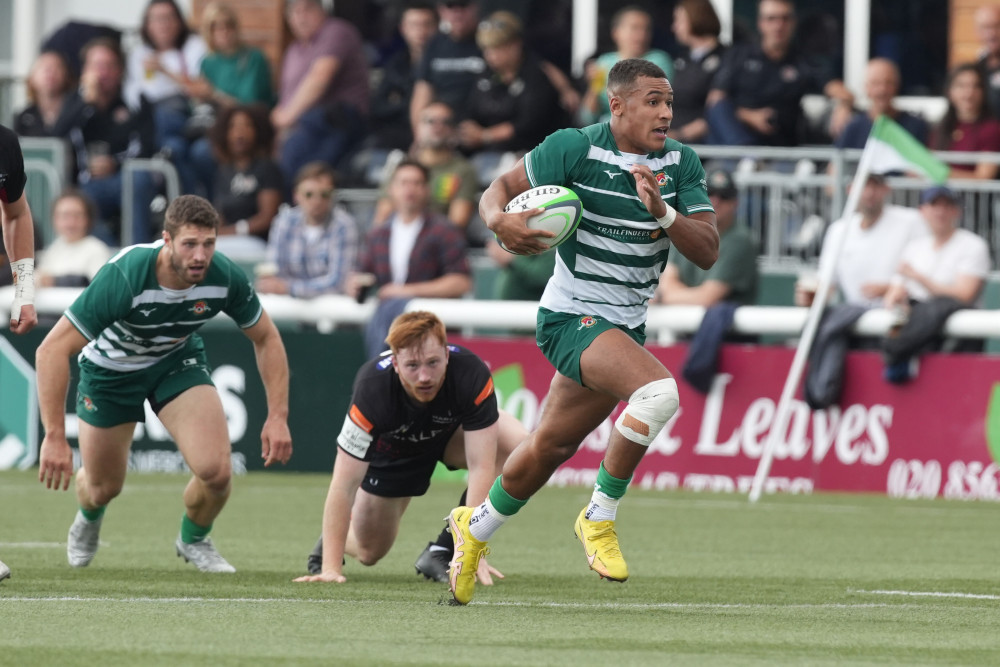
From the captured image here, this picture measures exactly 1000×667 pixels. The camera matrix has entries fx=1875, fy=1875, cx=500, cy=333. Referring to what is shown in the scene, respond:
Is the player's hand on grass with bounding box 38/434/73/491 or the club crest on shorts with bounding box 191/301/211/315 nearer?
the player's hand on grass with bounding box 38/434/73/491

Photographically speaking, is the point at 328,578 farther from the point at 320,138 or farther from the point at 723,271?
the point at 320,138

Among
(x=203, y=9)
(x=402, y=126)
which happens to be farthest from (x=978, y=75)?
(x=203, y=9)

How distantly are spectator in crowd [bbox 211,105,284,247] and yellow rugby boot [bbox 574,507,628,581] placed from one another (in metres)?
9.10

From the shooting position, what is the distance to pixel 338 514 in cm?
816

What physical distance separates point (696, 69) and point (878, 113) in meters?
1.60

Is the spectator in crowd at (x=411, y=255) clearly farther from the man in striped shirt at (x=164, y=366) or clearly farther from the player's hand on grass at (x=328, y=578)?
the player's hand on grass at (x=328, y=578)

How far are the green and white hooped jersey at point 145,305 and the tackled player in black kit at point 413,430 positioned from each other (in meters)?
0.73

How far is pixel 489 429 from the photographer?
8375 mm

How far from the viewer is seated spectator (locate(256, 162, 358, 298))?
14953mm

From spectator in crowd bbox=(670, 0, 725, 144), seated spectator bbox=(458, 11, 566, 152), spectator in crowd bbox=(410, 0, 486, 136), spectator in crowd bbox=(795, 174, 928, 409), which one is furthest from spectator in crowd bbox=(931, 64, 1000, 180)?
spectator in crowd bbox=(410, 0, 486, 136)

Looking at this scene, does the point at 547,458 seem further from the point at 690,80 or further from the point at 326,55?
the point at 326,55

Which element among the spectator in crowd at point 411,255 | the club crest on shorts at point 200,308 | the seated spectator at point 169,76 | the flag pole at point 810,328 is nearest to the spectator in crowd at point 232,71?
the seated spectator at point 169,76

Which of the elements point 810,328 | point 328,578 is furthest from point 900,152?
point 328,578

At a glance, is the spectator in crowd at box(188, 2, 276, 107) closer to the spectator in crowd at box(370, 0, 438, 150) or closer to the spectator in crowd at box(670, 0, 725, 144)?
the spectator in crowd at box(370, 0, 438, 150)
